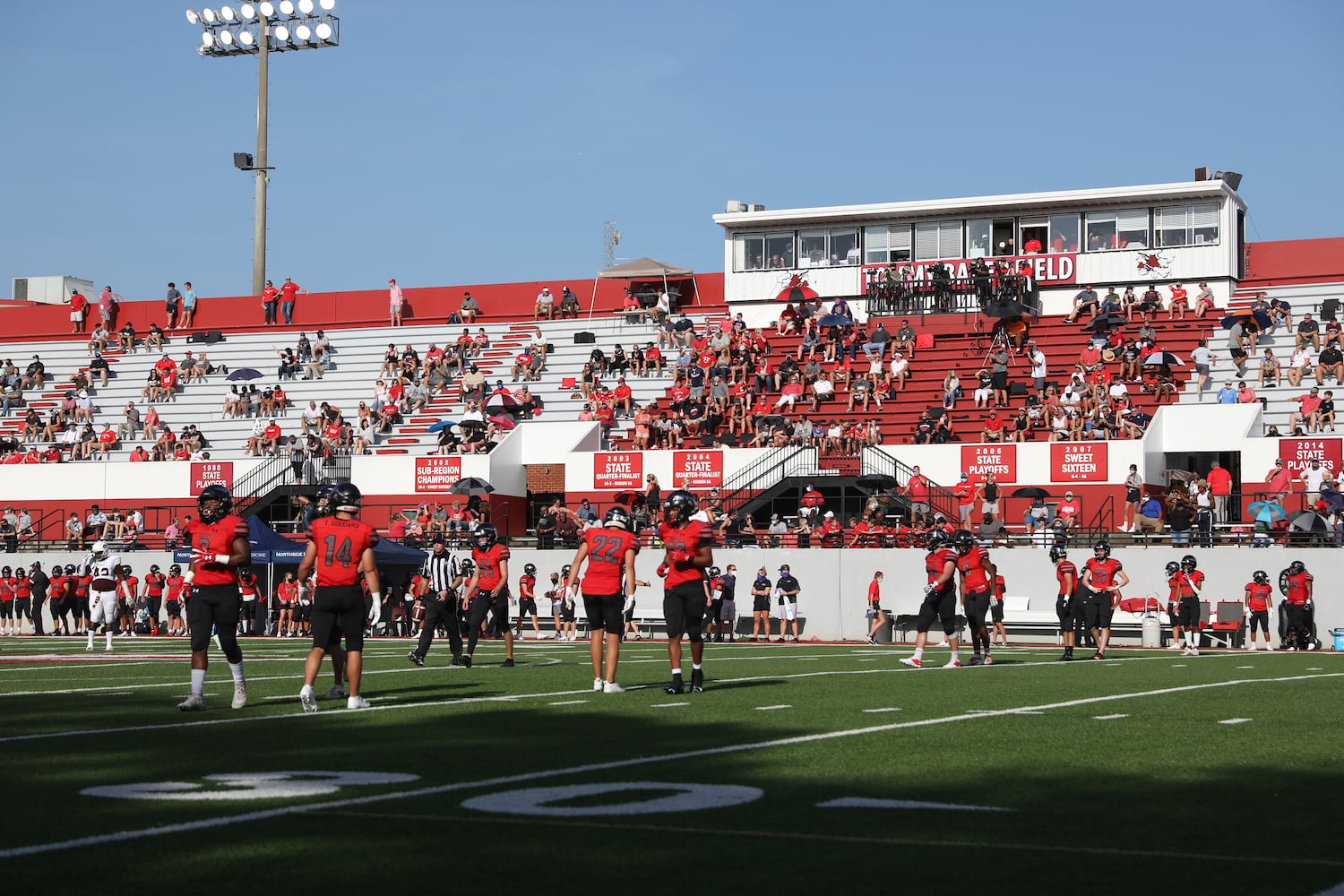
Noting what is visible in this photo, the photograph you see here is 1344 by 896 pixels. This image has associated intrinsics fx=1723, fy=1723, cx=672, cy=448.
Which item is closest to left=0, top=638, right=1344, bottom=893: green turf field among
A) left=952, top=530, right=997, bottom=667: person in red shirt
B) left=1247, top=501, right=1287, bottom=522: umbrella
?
left=952, top=530, right=997, bottom=667: person in red shirt

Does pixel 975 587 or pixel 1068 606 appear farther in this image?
pixel 1068 606

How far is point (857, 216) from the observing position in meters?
49.0

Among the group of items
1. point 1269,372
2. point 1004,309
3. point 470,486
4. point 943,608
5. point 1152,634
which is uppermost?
point 1004,309

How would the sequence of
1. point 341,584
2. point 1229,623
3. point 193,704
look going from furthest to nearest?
point 1229,623, point 341,584, point 193,704

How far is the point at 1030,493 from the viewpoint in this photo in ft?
118

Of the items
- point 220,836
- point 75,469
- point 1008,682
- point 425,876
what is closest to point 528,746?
point 220,836

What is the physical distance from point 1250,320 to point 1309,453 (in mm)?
6224

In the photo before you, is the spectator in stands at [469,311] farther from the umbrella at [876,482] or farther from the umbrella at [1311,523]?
the umbrella at [1311,523]

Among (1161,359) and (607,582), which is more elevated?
(1161,359)

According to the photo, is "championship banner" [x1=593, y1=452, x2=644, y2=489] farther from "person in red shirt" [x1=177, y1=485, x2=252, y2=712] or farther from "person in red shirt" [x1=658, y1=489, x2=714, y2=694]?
"person in red shirt" [x1=177, y1=485, x2=252, y2=712]

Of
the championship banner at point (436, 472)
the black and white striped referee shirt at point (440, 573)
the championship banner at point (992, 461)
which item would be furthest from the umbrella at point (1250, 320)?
the black and white striped referee shirt at point (440, 573)

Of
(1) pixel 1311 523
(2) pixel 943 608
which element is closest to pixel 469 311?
(1) pixel 1311 523

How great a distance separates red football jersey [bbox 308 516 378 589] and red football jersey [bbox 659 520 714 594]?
325 centimetres

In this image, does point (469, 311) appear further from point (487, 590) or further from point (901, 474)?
point (487, 590)
